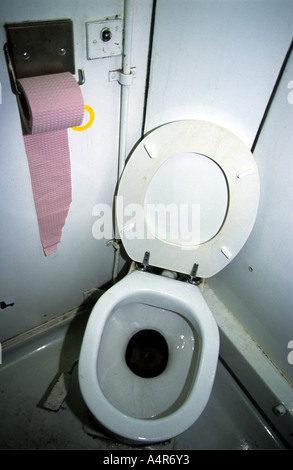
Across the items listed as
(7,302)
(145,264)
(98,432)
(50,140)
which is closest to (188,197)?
(145,264)

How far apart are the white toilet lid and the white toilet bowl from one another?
11 cm

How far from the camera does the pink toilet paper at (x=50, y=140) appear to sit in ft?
2.09

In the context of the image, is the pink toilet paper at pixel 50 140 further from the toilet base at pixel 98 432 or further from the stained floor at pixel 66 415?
the toilet base at pixel 98 432

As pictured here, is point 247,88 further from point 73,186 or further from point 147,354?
point 147,354

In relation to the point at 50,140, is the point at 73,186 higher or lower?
lower

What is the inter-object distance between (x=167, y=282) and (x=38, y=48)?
73cm

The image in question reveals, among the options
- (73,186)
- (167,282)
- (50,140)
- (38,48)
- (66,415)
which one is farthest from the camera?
(66,415)

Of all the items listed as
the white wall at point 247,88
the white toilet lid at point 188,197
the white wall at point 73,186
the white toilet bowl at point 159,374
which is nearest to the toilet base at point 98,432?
the white toilet bowl at point 159,374

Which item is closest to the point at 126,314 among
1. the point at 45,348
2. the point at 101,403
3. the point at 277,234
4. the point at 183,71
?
the point at 101,403

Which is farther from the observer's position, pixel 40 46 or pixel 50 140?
pixel 50 140

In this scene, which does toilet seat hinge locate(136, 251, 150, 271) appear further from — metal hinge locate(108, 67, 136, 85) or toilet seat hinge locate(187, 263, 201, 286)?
metal hinge locate(108, 67, 136, 85)

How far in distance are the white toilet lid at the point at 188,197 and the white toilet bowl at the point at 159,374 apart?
11cm

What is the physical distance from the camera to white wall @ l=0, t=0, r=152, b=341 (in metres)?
0.68

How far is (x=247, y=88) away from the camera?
2.65 feet
